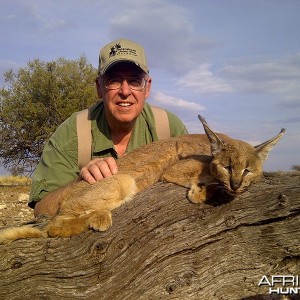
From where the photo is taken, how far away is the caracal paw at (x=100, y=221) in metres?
4.35

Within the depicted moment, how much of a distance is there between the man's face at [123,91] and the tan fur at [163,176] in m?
0.93

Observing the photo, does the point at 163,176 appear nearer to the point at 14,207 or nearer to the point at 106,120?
the point at 106,120

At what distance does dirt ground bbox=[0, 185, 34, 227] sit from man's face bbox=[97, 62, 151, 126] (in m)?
6.08

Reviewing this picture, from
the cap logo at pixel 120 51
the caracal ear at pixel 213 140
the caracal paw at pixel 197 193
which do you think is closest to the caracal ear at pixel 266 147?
the caracal ear at pixel 213 140

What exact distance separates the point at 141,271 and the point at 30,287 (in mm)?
1142

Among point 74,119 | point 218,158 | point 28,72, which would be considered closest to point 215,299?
point 218,158

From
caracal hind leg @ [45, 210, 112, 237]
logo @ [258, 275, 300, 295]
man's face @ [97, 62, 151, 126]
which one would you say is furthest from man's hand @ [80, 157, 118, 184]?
logo @ [258, 275, 300, 295]

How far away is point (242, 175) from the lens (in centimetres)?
445

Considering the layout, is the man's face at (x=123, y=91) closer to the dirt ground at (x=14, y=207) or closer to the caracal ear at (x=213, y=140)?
the caracal ear at (x=213, y=140)

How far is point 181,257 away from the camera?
4051mm

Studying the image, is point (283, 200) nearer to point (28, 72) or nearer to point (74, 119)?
point (74, 119)

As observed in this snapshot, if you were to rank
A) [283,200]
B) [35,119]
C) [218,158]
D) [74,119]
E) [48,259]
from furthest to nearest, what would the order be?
[35,119] → [74,119] → [218,158] → [48,259] → [283,200]

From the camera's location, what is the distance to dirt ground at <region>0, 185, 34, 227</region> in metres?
12.6

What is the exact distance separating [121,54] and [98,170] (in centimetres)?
200
